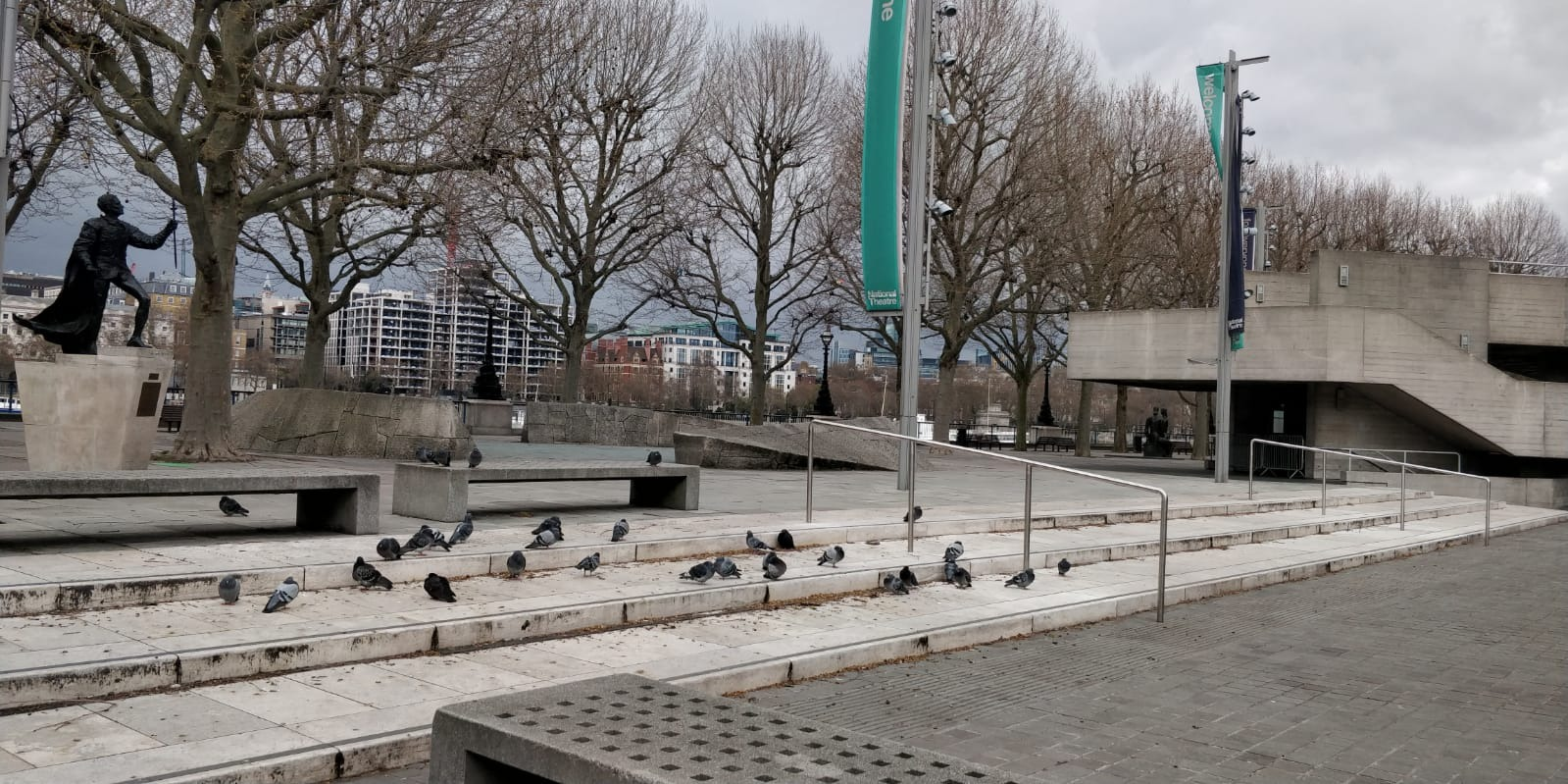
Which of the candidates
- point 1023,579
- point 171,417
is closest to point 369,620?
point 1023,579

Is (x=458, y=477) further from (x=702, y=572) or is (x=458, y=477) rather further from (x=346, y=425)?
(x=346, y=425)

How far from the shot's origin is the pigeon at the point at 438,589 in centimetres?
684

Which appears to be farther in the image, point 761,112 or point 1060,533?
point 761,112

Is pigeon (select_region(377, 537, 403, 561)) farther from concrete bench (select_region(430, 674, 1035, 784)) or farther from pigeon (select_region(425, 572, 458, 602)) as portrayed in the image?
concrete bench (select_region(430, 674, 1035, 784))

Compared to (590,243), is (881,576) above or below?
below

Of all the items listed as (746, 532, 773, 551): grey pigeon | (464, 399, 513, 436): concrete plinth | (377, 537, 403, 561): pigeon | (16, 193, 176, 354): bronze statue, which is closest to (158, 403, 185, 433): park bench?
(464, 399, 513, 436): concrete plinth

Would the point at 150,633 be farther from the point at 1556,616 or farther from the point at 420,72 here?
the point at 420,72

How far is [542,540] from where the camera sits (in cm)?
828

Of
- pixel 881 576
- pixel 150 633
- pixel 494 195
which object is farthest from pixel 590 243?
pixel 150 633

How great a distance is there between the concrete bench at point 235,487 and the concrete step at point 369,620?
3.64 ft

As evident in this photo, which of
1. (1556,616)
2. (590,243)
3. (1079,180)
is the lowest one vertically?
(1556,616)

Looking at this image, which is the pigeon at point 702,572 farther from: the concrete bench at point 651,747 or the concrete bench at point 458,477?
the concrete bench at point 651,747

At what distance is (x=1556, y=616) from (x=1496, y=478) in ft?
73.1

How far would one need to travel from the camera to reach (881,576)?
9172 millimetres
